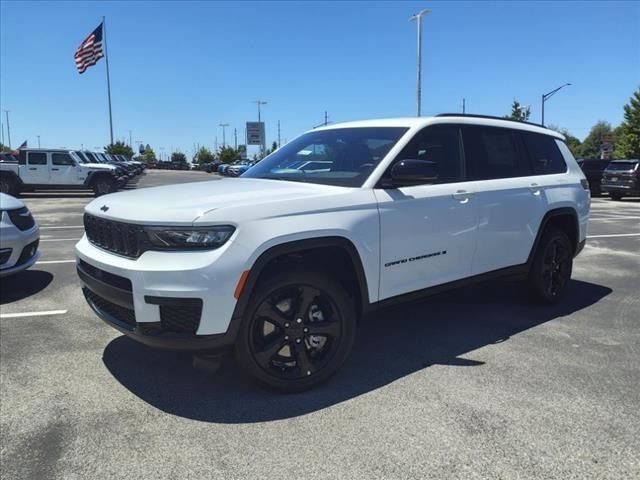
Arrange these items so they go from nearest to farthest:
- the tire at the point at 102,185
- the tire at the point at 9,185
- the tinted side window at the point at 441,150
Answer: the tinted side window at the point at 441,150 → the tire at the point at 9,185 → the tire at the point at 102,185

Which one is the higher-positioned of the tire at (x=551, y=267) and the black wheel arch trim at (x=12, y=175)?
the black wheel arch trim at (x=12, y=175)

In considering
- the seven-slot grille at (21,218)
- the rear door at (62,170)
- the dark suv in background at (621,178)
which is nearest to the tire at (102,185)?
the rear door at (62,170)

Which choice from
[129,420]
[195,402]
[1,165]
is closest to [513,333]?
[195,402]

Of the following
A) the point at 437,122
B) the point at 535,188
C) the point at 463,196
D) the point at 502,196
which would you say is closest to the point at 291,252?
the point at 463,196

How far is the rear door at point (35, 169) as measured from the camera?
69.1 feet

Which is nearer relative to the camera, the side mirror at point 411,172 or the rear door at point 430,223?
the side mirror at point 411,172

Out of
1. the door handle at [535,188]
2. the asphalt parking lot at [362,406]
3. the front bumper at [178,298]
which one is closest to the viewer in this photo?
the asphalt parking lot at [362,406]

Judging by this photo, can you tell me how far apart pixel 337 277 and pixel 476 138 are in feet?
6.30

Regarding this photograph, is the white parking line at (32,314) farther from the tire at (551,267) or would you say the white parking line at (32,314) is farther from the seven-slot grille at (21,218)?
the tire at (551,267)

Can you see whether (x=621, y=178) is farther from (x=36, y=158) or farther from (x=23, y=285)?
(x=36, y=158)

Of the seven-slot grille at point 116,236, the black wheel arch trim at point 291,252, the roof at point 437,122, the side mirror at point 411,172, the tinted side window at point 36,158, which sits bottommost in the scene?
the black wheel arch trim at point 291,252

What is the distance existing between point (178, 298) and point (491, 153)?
3.11 meters

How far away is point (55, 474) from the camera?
2.61m

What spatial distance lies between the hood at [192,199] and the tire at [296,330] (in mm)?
514
